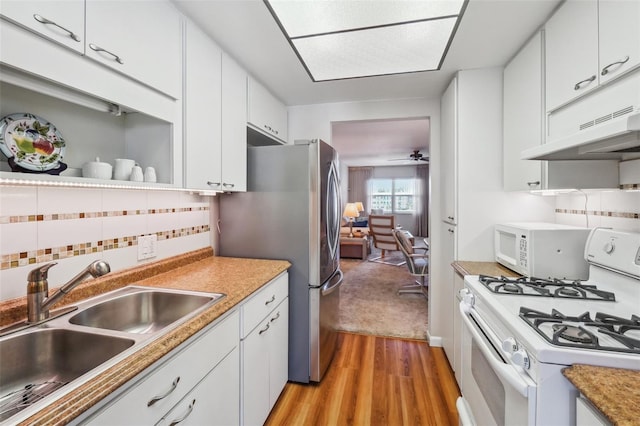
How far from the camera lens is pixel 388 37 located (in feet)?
4.94

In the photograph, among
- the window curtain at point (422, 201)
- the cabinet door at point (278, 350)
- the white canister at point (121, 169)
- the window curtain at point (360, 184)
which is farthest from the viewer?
the window curtain at point (360, 184)

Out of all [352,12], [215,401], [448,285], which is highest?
[352,12]

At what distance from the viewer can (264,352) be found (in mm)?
1527

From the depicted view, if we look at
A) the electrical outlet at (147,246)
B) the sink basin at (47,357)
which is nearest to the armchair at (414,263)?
the electrical outlet at (147,246)

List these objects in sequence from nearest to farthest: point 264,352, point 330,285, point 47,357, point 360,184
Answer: point 47,357
point 264,352
point 330,285
point 360,184

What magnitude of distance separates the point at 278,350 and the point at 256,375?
31cm

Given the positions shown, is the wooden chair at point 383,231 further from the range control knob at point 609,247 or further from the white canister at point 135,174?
the white canister at point 135,174

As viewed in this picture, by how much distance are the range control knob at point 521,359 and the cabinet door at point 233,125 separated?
159 cm

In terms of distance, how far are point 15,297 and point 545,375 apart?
1.73 m

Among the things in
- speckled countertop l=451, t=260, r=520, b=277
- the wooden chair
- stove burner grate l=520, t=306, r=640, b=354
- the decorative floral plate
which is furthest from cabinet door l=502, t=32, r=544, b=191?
the wooden chair

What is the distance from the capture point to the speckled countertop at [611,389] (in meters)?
0.55

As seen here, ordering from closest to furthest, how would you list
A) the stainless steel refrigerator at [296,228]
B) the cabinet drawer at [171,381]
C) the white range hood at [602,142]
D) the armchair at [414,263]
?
the cabinet drawer at [171,381] < the white range hood at [602,142] < the stainless steel refrigerator at [296,228] < the armchair at [414,263]

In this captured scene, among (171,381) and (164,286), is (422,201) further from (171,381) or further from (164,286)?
(171,381)

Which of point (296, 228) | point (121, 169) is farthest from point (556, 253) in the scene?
point (121, 169)
